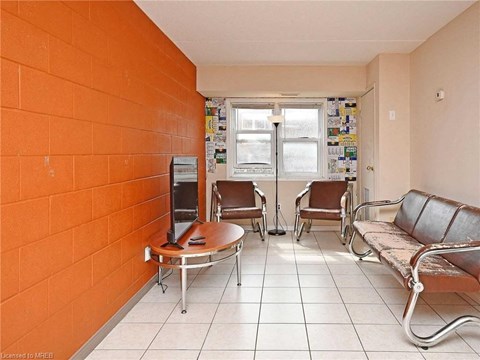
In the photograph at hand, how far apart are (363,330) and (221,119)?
3.79 m

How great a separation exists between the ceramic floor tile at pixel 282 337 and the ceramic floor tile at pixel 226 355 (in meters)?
0.09

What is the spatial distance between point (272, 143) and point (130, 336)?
12.5 feet

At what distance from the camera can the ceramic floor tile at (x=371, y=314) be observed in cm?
238

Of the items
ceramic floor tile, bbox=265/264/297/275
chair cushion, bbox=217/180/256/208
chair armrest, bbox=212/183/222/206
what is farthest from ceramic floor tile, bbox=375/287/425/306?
chair cushion, bbox=217/180/256/208

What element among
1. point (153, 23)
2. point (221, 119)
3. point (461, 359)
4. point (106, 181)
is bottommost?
point (461, 359)

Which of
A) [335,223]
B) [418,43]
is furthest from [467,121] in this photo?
[335,223]

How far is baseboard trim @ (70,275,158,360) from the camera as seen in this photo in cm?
196

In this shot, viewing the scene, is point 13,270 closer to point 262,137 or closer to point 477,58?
point 477,58

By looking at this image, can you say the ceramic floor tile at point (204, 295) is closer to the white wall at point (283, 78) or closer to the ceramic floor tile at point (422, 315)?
the ceramic floor tile at point (422, 315)

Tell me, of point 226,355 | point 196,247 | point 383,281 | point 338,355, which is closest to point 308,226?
point 383,281

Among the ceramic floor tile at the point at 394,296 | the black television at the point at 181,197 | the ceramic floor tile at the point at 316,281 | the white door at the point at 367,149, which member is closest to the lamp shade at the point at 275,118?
the white door at the point at 367,149

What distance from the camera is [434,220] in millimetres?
2848

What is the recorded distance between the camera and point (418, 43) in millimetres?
3713

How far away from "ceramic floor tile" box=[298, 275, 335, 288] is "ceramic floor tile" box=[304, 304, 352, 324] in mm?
417
